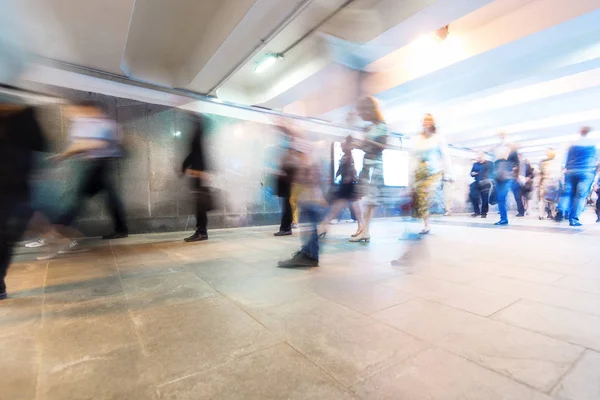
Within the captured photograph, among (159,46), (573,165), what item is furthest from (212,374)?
(573,165)

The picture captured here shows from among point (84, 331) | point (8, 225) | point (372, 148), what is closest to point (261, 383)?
point (84, 331)

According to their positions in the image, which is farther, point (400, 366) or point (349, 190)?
point (349, 190)

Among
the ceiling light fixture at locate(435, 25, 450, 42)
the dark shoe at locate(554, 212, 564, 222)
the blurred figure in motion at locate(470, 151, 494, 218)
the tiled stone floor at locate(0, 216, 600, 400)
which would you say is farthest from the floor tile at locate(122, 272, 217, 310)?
the blurred figure in motion at locate(470, 151, 494, 218)

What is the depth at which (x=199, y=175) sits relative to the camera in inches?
167

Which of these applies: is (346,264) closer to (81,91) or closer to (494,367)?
(494,367)

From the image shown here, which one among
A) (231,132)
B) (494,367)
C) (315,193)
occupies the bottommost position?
(494,367)

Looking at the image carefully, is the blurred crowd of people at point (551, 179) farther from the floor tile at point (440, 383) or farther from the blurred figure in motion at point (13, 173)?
the blurred figure in motion at point (13, 173)

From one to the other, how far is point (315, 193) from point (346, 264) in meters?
0.80

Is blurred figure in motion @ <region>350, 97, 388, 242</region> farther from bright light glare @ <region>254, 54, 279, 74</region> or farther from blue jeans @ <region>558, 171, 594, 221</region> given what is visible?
blue jeans @ <region>558, 171, 594, 221</region>

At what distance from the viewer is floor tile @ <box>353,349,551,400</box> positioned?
90cm

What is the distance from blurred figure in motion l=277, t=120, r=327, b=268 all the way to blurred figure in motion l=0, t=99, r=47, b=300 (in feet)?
6.51

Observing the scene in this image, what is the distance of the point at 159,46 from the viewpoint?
4.85 meters

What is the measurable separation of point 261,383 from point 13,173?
2242 millimetres

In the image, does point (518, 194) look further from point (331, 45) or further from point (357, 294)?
point (357, 294)
